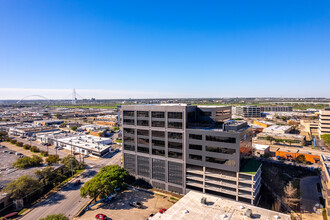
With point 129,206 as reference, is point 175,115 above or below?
above

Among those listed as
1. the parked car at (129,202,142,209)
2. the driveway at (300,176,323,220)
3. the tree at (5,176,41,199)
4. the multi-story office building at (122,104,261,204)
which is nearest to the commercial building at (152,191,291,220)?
the multi-story office building at (122,104,261,204)

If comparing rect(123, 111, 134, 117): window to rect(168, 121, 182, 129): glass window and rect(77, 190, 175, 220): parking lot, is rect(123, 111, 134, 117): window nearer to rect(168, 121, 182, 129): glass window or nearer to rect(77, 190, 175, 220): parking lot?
rect(168, 121, 182, 129): glass window

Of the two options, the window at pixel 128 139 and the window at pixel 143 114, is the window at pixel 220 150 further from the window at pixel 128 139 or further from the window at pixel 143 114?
the window at pixel 128 139

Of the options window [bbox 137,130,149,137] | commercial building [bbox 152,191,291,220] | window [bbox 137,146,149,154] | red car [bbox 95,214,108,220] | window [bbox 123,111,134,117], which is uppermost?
window [bbox 123,111,134,117]

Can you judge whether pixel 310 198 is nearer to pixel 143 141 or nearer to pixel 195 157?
pixel 195 157

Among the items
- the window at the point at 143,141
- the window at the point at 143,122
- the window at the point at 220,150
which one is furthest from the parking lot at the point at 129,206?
the window at the point at 143,122

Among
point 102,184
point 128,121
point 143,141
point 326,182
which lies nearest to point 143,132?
point 143,141

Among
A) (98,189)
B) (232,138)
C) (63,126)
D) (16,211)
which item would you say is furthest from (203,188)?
(63,126)

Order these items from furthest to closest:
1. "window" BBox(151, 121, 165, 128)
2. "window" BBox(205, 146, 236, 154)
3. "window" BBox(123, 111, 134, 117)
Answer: "window" BBox(123, 111, 134, 117) → "window" BBox(151, 121, 165, 128) → "window" BBox(205, 146, 236, 154)
